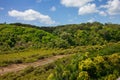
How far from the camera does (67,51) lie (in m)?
96.1

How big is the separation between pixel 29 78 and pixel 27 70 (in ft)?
24.1

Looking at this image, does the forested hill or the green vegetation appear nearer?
the green vegetation

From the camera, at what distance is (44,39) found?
119312mm

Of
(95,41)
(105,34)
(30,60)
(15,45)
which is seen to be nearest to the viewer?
(30,60)

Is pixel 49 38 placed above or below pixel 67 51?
above

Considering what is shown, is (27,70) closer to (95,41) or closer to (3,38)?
(3,38)

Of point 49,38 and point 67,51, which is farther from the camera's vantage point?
point 49,38

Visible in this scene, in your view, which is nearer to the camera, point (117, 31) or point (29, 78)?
point (29, 78)

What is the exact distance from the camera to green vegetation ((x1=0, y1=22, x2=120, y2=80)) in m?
36.3

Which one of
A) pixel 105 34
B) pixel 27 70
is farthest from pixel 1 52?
pixel 105 34

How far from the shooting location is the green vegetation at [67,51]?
36.3 metres

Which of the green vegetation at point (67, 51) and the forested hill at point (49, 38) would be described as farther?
the forested hill at point (49, 38)

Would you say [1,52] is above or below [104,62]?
below

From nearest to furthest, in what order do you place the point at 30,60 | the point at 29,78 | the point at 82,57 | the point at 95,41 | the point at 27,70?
the point at 82,57, the point at 29,78, the point at 27,70, the point at 30,60, the point at 95,41
